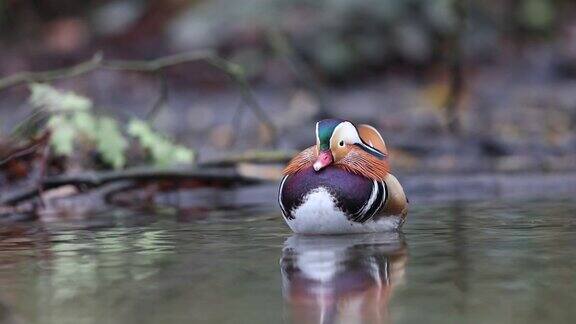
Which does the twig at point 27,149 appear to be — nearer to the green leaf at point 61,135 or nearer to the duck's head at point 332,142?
the green leaf at point 61,135

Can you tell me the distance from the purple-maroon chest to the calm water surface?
0.19 meters

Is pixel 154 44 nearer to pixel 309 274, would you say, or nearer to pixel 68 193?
pixel 68 193

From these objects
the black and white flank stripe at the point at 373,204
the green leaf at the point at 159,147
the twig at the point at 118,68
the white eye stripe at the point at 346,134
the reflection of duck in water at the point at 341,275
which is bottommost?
the reflection of duck in water at the point at 341,275

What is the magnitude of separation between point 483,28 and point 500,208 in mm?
8802

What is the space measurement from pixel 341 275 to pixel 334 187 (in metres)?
1.17

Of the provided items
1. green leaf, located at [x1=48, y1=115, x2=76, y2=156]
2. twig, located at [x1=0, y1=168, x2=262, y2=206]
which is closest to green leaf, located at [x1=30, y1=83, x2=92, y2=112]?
green leaf, located at [x1=48, y1=115, x2=76, y2=156]

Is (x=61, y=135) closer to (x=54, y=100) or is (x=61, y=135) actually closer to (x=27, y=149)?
(x=54, y=100)

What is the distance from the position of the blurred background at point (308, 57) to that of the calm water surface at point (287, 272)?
6.62m

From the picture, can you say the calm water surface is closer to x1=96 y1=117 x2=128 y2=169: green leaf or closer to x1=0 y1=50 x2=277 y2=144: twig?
x1=96 y1=117 x2=128 y2=169: green leaf

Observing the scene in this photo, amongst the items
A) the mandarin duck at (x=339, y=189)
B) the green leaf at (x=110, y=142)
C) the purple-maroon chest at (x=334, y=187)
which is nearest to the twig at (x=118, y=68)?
the green leaf at (x=110, y=142)

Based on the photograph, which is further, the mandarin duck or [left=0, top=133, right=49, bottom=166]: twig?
[left=0, top=133, right=49, bottom=166]: twig

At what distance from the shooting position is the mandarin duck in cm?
588

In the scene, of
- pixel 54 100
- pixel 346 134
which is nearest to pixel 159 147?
pixel 54 100

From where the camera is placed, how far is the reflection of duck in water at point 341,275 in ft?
12.9
